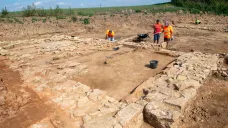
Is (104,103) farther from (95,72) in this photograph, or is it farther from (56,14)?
(56,14)

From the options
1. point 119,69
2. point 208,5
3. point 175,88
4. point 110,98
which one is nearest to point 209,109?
point 175,88

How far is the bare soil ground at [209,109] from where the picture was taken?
354 cm

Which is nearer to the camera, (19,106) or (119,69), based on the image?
(19,106)

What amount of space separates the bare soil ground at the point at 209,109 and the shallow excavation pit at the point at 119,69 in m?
1.51

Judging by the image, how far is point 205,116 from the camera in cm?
371

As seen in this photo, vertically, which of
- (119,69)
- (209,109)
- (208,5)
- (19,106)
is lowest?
(209,109)

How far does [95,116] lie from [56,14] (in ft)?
75.8

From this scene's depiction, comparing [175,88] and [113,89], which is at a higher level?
[175,88]

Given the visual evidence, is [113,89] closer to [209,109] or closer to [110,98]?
[110,98]

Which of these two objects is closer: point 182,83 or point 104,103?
point 104,103

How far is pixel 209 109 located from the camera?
3898 millimetres

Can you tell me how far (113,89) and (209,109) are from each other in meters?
2.33

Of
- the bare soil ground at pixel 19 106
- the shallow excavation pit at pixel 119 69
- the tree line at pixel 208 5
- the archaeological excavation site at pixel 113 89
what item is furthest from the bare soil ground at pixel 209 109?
the tree line at pixel 208 5

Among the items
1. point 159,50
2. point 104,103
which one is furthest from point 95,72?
point 159,50
